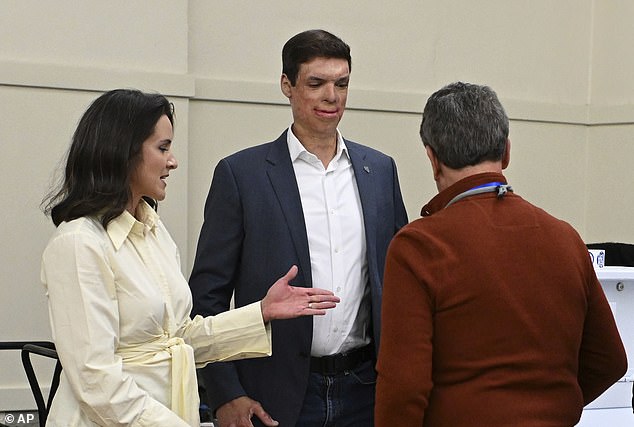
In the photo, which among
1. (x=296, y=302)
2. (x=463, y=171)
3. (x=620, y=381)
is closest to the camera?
(x=463, y=171)

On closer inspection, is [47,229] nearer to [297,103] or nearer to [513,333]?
[297,103]

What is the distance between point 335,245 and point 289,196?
0.62 feet

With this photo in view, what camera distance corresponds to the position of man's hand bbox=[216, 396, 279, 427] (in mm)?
2646

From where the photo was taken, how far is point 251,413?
2664 millimetres

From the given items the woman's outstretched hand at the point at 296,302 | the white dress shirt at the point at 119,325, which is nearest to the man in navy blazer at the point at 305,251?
the woman's outstretched hand at the point at 296,302

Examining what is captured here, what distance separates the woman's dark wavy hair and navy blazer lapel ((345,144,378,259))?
0.81m

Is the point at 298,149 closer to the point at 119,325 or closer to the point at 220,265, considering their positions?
the point at 220,265

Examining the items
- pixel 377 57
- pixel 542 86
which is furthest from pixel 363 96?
pixel 542 86

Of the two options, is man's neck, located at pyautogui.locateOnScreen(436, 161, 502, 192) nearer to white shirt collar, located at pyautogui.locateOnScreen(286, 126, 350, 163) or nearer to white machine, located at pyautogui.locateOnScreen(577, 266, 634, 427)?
white shirt collar, located at pyautogui.locateOnScreen(286, 126, 350, 163)

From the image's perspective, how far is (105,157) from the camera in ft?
6.96

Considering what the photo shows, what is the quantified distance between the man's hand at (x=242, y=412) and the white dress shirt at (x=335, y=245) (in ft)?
0.70

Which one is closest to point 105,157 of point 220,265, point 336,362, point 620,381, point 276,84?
point 220,265

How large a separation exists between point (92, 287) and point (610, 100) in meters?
4.34

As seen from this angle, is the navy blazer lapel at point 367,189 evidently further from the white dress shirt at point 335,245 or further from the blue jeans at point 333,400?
the blue jeans at point 333,400
